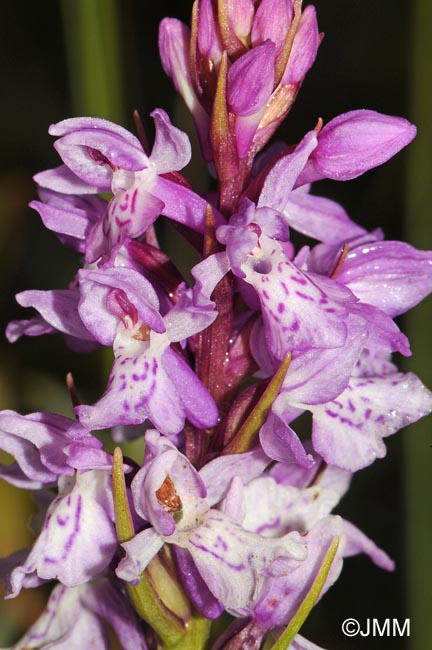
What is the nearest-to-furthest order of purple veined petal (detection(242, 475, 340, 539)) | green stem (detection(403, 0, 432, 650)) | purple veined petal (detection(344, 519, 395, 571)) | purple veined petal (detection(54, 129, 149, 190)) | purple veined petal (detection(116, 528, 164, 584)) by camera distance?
1. purple veined petal (detection(116, 528, 164, 584))
2. purple veined petal (detection(54, 129, 149, 190))
3. purple veined petal (detection(242, 475, 340, 539))
4. purple veined petal (detection(344, 519, 395, 571))
5. green stem (detection(403, 0, 432, 650))

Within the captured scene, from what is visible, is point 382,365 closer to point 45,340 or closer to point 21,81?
point 45,340

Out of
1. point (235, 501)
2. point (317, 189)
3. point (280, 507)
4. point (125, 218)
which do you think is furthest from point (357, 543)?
point (317, 189)

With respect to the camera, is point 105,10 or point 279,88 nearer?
point 279,88

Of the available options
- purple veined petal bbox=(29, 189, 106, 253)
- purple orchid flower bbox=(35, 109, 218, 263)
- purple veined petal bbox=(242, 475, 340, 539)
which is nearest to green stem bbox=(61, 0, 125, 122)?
purple veined petal bbox=(29, 189, 106, 253)

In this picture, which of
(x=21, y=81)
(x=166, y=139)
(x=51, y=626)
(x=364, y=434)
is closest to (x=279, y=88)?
(x=166, y=139)

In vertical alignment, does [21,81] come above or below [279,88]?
below

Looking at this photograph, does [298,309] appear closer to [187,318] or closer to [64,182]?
[187,318]

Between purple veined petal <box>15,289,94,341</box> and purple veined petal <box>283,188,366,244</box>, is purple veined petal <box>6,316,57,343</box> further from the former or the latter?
purple veined petal <box>283,188,366,244</box>
